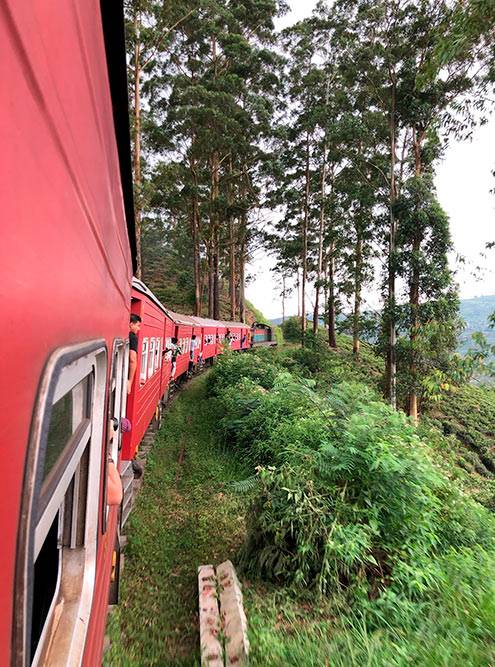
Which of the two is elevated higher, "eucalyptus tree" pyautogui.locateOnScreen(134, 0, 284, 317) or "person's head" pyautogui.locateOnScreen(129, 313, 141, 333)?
"eucalyptus tree" pyautogui.locateOnScreen(134, 0, 284, 317)

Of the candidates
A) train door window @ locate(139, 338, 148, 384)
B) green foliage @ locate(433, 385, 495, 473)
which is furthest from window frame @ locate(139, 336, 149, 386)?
green foliage @ locate(433, 385, 495, 473)

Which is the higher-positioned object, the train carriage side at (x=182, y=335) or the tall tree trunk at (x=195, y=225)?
the tall tree trunk at (x=195, y=225)

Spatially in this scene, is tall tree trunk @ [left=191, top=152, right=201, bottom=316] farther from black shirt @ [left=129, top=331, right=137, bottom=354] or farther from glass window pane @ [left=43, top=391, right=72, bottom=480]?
glass window pane @ [left=43, top=391, right=72, bottom=480]

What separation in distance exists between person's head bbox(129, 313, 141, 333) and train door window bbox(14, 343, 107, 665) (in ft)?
10.4

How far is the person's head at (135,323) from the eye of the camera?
4762mm

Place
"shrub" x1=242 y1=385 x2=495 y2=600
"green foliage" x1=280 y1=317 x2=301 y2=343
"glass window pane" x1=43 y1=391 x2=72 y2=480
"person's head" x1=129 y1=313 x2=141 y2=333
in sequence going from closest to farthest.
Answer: "glass window pane" x1=43 y1=391 x2=72 y2=480
"shrub" x1=242 y1=385 x2=495 y2=600
"person's head" x1=129 y1=313 x2=141 y2=333
"green foliage" x1=280 y1=317 x2=301 y2=343

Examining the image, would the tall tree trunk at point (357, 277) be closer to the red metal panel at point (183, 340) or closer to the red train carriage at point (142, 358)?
the red metal panel at point (183, 340)

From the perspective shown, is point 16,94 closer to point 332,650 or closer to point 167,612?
point 332,650

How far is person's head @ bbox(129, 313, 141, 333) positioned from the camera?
476cm

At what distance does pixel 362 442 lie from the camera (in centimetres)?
458

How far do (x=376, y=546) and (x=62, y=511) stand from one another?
3.56 m

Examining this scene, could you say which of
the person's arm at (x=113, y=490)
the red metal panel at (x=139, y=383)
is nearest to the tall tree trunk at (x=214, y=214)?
the red metal panel at (x=139, y=383)

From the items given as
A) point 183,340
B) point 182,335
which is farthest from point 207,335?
point 182,335

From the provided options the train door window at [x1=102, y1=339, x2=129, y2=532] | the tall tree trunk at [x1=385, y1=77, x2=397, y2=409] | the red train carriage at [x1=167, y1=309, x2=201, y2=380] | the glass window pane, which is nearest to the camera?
the glass window pane
